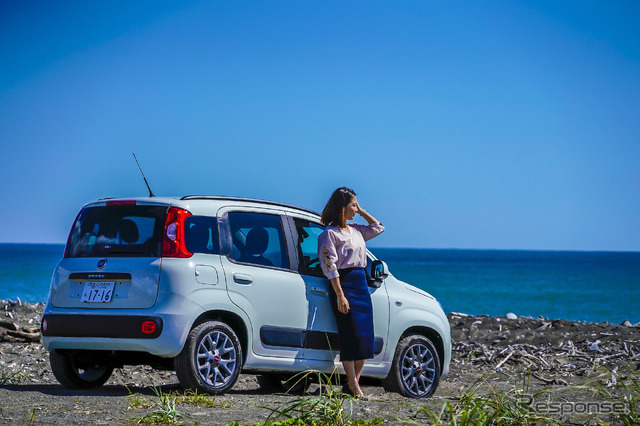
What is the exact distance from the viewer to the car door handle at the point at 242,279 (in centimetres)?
816

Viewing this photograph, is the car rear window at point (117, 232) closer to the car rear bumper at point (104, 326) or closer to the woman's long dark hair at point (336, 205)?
the car rear bumper at point (104, 326)

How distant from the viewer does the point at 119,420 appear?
21.5 ft

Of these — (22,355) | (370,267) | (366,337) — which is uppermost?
(370,267)

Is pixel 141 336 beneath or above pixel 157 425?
above

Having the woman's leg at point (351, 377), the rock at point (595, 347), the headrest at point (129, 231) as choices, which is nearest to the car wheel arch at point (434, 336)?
the woman's leg at point (351, 377)

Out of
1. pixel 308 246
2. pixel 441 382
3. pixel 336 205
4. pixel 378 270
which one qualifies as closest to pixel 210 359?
pixel 308 246

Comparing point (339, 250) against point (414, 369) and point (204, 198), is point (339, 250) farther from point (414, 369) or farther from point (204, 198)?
point (414, 369)

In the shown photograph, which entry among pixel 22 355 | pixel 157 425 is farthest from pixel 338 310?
pixel 22 355

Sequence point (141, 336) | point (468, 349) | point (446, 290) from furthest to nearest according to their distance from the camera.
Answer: point (446, 290), point (468, 349), point (141, 336)

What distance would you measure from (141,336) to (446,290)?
57.9 metres

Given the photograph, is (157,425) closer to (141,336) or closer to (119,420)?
(119,420)

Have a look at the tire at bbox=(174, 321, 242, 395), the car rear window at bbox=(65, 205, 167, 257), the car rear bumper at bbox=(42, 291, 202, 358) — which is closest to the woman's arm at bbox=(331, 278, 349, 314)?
the tire at bbox=(174, 321, 242, 395)

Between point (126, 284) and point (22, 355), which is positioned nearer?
point (126, 284)

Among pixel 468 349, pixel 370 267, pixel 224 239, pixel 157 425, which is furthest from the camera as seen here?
pixel 468 349
